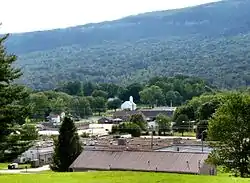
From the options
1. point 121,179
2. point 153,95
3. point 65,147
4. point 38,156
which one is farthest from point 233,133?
point 153,95

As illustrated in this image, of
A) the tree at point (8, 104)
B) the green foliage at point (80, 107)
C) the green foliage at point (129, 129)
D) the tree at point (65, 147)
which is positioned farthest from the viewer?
the green foliage at point (80, 107)

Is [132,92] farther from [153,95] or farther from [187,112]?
[187,112]

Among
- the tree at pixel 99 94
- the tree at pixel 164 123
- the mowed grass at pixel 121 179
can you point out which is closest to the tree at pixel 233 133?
the mowed grass at pixel 121 179

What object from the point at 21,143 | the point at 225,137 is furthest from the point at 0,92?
the point at 225,137

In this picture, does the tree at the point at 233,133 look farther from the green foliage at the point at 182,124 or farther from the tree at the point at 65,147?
the green foliage at the point at 182,124

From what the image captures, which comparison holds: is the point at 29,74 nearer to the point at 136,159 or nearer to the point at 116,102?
the point at 116,102

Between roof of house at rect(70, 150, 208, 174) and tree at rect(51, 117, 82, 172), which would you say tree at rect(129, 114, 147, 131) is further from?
roof of house at rect(70, 150, 208, 174)

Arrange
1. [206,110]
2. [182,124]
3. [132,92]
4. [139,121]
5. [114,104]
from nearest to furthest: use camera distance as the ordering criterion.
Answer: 1. [206,110]
2. [139,121]
3. [182,124]
4. [114,104]
5. [132,92]
